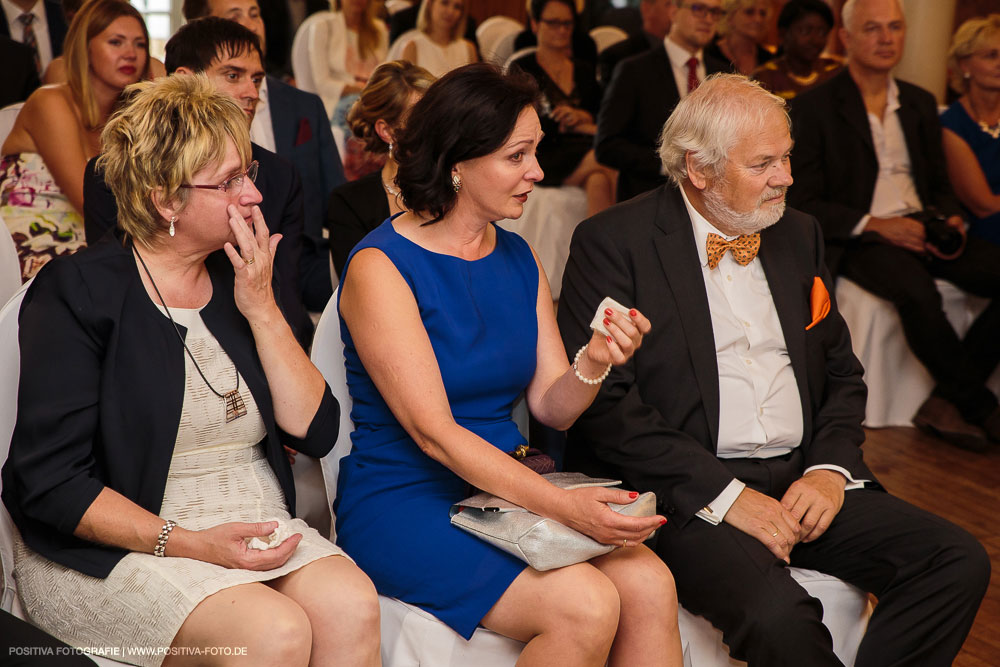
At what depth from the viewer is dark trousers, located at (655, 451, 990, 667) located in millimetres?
1971

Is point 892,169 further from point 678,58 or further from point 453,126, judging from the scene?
point 453,126

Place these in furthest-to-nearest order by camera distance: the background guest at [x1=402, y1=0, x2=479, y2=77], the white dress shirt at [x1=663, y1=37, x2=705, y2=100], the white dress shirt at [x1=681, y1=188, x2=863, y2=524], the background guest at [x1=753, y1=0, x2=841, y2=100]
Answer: the background guest at [x1=402, y1=0, x2=479, y2=77], the background guest at [x1=753, y1=0, x2=841, y2=100], the white dress shirt at [x1=663, y1=37, x2=705, y2=100], the white dress shirt at [x1=681, y1=188, x2=863, y2=524]

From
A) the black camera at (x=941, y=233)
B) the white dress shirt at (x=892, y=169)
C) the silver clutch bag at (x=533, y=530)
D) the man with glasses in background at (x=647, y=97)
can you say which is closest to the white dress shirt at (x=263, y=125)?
the man with glasses in background at (x=647, y=97)

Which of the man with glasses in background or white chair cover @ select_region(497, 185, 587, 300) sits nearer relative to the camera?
the man with glasses in background

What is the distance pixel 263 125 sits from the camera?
385 cm

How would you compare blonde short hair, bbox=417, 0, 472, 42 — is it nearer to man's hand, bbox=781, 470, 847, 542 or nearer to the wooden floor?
the wooden floor

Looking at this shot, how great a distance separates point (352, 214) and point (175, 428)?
1515 mm

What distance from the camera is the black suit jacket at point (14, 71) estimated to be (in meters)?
4.57

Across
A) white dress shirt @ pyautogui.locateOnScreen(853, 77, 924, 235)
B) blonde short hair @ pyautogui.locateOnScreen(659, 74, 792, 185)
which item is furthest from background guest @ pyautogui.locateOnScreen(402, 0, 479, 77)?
blonde short hair @ pyautogui.locateOnScreen(659, 74, 792, 185)

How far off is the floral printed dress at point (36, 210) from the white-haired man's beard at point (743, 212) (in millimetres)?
1988

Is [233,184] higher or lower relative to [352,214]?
higher

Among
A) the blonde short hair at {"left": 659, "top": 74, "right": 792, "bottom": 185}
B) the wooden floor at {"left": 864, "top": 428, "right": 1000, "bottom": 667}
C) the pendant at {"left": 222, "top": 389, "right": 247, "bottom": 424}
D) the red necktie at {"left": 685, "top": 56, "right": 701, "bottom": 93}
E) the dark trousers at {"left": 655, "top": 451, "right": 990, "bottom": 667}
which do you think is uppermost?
the blonde short hair at {"left": 659, "top": 74, "right": 792, "bottom": 185}

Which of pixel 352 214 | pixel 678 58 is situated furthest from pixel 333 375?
pixel 678 58

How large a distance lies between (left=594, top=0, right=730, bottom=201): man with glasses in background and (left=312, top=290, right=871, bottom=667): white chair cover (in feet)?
9.45
